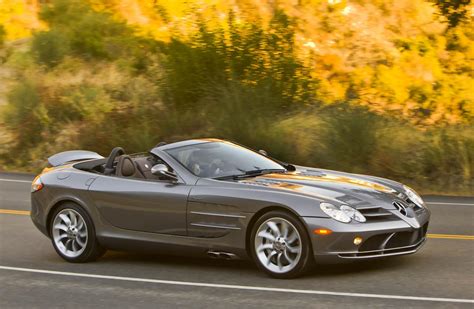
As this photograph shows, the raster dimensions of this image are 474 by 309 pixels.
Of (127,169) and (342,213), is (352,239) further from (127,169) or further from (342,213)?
(127,169)

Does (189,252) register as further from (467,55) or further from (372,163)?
(467,55)

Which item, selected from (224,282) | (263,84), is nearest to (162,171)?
(224,282)

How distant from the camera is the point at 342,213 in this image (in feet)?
29.8

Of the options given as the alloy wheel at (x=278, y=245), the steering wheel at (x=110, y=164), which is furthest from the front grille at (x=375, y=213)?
the steering wheel at (x=110, y=164)

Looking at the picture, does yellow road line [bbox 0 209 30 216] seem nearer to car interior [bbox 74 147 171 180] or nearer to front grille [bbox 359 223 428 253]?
car interior [bbox 74 147 171 180]

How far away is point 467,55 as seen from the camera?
32.0 metres

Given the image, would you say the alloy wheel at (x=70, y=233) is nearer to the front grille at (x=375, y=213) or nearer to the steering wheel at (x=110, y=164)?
the steering wheel at (x=110, y=164)

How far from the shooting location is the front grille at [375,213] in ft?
30.0

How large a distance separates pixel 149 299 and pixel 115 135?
14.4 meters

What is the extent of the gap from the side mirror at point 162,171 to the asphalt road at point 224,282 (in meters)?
1.01

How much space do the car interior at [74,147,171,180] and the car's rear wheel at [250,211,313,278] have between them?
1.45 meters

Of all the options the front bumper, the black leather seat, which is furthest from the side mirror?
the front bumper

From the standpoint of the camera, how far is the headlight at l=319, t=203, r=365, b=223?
29.7 ft

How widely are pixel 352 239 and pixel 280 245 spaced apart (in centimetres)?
71
